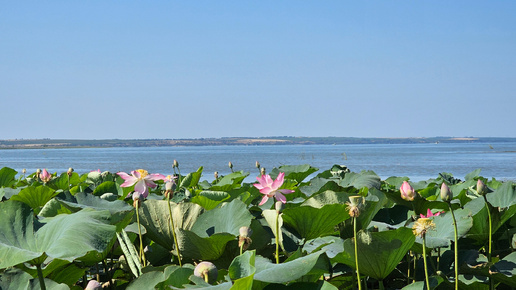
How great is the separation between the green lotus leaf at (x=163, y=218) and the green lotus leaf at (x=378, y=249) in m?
0.55

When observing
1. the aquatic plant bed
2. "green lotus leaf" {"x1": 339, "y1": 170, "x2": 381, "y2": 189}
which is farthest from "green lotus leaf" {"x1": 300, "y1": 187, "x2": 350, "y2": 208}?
"green lotus leaf" {"x1": 339, "y1": 170, "x2": 381, "y2": 189}

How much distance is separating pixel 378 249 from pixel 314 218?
13.4 inches

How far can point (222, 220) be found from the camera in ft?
Answer: 5.32

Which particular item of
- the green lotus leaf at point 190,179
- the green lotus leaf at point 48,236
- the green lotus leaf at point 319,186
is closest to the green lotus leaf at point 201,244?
the green lotus leaf at point 48,236

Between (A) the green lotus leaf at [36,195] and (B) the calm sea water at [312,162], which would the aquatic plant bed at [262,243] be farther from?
(B) the calm sea water at [312,162]

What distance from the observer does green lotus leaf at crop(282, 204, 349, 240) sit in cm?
157

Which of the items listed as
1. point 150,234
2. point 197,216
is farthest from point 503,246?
point 150,234

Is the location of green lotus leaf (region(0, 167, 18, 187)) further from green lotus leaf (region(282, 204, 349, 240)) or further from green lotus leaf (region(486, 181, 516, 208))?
green lotus leaf (region(486, 181, 516, 208))

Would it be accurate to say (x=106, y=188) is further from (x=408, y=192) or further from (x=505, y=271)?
(x=505, y=271)

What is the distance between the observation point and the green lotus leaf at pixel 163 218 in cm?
165

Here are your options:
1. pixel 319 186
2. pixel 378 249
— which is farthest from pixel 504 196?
pixel 378 249

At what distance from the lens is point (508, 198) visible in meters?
2.15

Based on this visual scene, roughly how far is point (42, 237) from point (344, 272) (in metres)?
0.81

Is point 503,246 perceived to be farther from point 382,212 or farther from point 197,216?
point 197,216
